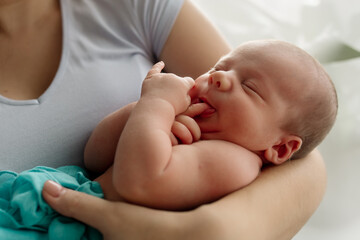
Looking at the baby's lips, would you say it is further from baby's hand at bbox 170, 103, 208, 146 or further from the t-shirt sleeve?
the t-shirt sleeve

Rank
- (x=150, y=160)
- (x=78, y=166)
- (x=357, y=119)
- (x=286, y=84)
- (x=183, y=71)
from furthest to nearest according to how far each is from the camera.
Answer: (x=357, y=119) → (x=183, y=71) → (x=78, y=166) → (x=286, y=84) → (x=150, y=160)

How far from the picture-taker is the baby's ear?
0.96 m

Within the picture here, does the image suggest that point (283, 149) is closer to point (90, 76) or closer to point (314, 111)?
point (314, 111)

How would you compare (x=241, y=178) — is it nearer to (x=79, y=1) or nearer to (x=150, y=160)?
(x=150, y=160)

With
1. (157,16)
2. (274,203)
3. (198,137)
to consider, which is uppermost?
(157,16)

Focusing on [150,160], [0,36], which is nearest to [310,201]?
[150,160]

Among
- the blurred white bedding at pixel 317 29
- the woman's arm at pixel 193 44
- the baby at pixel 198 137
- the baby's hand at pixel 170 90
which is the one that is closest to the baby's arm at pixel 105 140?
the baby at pixel 198 137

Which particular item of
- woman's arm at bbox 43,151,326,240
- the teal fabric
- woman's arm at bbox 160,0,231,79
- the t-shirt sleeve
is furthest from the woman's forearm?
the t-shirt sleeve

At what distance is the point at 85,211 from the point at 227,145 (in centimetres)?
29

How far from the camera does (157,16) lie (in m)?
1.21

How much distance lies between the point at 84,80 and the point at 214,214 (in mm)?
509

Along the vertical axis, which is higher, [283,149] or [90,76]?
[90,76]

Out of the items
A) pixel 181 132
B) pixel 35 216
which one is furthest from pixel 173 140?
pixel 35 216

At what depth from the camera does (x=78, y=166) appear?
1.09m
